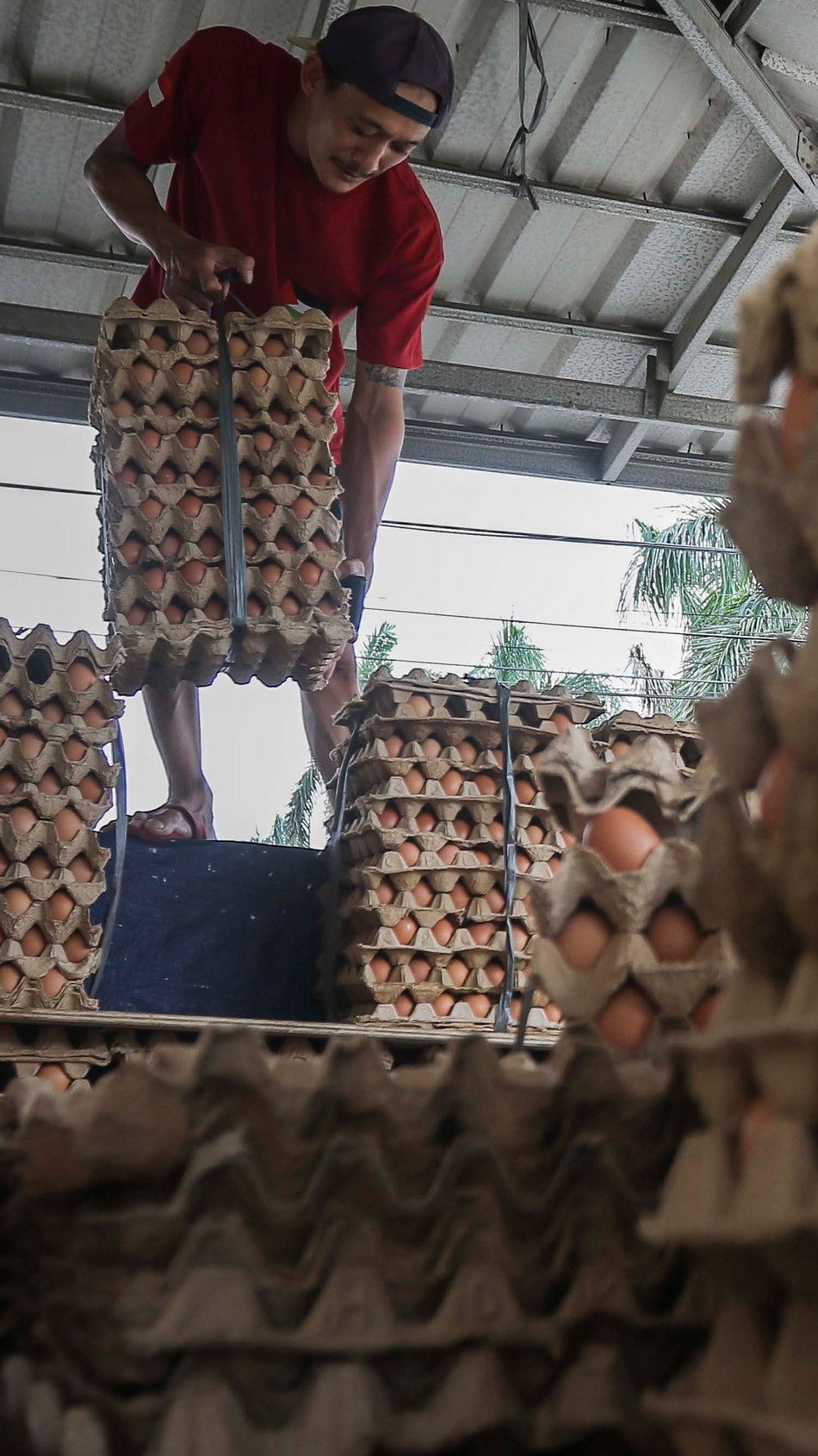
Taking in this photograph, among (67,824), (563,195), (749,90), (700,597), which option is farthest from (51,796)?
(700,597)

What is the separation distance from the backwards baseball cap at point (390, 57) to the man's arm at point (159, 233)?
37cm

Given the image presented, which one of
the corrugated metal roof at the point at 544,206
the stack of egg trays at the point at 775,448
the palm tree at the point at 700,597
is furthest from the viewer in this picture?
the palm tree at the point at 700,597

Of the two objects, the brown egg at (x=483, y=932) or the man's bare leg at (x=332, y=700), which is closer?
the brown egg at (x=483, y=932)

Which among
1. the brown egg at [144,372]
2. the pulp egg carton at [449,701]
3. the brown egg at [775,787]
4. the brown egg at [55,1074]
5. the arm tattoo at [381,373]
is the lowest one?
the brown egg at [55,1074]

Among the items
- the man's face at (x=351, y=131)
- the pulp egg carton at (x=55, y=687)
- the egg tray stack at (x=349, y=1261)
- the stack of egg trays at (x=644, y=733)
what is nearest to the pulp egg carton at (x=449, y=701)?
the stack of egg trays at (x=644, y=733)

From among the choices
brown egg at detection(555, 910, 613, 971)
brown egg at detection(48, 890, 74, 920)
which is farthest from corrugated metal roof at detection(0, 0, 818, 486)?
brown egg at detection(555, 910, 613, 971)

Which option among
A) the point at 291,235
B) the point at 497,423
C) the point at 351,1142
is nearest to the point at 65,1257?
the point at 351,1142

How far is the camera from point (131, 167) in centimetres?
241

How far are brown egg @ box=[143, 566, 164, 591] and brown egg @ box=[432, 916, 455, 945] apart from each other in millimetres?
622

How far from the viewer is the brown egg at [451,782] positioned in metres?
2.04

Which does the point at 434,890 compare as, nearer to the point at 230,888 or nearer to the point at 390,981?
the point at 390,981

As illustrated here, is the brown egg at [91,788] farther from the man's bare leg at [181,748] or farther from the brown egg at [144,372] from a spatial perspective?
the brown egg at [144,372]

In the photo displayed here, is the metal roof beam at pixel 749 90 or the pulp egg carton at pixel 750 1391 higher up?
the metal roof beam at pixel 749 90

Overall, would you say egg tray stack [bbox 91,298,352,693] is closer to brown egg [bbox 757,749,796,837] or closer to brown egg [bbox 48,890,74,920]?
brown egg [bbox 48,890,74,920]
